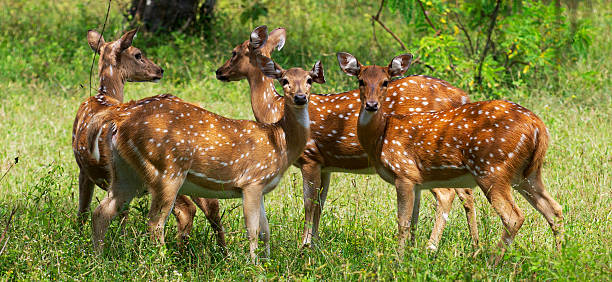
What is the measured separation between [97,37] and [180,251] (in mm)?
2741

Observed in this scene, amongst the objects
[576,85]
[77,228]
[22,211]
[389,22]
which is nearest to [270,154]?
[77,228]

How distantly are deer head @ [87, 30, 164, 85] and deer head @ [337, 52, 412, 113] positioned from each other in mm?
2132

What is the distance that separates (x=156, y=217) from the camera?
19.4 ft

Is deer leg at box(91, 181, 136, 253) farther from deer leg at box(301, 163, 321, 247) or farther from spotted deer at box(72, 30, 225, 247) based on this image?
deer leg at box(301, 163, 321, 247)

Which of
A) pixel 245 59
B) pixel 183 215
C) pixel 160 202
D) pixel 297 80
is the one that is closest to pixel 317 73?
pixel 297 80

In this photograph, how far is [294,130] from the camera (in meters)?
6.64

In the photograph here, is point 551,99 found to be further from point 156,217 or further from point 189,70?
point 156,217

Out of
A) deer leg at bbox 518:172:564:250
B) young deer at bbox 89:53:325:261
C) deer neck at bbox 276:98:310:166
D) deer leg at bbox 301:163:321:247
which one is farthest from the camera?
deer leg at bbox 301:163:321:247

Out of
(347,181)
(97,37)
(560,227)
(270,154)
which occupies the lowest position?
(347,181)

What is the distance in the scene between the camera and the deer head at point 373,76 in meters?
6.45

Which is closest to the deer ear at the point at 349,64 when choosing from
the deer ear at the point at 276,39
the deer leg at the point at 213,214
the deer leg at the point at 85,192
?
the deer ear at the point at 276,39

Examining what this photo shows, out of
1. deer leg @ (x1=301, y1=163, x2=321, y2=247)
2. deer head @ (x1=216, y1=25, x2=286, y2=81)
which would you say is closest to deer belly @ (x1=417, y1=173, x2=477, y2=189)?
deer leg @ (x1=301, y1=163, x2=321, y2=247)

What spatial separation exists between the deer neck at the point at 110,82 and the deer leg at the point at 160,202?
198cm

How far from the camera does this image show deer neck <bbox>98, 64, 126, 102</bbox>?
7500 millimetres
